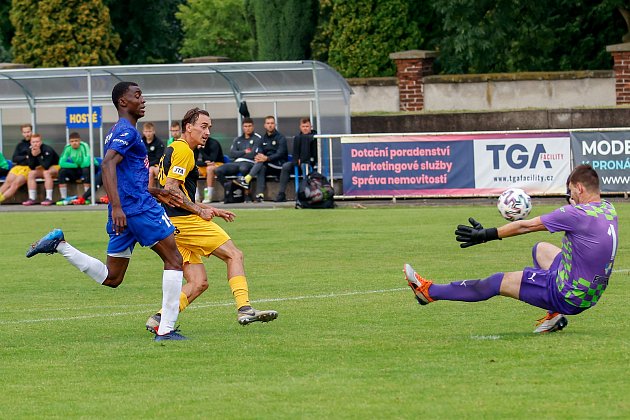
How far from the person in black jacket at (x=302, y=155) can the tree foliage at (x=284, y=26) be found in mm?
16495

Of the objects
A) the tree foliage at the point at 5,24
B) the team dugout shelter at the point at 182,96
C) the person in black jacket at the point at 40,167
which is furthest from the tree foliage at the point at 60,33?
the person in black jacket at the point at 40,167

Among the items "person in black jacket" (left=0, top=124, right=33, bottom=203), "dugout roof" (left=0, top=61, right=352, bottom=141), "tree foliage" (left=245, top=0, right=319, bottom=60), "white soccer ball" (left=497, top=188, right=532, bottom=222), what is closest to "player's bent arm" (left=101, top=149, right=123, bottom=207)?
"white soccer ball" (left=497, top=188, right=532, bottom=222)

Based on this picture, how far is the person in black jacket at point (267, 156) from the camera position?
1072 inches

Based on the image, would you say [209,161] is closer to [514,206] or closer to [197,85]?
[197,85]

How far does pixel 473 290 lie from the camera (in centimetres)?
1006

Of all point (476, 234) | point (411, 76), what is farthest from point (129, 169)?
point (411, 76)

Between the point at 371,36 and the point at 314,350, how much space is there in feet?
102

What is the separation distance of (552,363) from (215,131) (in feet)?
73.4

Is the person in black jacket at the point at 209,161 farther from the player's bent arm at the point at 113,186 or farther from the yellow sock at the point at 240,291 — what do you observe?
the player's bent arm at the point at 113,186

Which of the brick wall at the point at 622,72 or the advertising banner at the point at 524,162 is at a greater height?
the brick wall at the point at 622,72

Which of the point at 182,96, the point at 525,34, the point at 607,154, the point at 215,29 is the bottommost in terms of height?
the point at 607,154

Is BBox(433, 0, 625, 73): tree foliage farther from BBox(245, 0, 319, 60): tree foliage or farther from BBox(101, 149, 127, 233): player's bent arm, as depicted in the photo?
BBox(101, 149, 127, 233): player's bent arm

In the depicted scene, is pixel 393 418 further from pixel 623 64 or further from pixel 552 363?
pixel 623 64

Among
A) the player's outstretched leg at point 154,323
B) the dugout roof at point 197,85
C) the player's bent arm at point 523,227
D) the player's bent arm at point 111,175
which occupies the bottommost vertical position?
the player's outstretched leg at point 154,323
